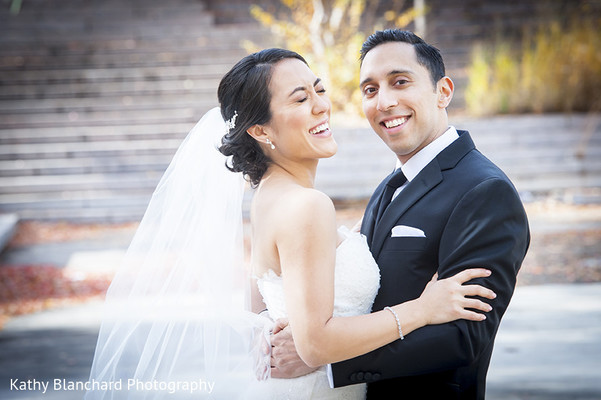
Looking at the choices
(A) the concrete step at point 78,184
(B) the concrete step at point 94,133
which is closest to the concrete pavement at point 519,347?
(A) the concrete step at point 78,184

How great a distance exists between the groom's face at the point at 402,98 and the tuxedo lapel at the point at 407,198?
8.1 inches

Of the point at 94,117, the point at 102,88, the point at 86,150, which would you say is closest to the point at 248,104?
the point at 86,150

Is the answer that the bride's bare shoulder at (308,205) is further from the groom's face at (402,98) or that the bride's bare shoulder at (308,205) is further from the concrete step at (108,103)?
the concrete step at (108,103)

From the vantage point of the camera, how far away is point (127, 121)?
12.9 metres

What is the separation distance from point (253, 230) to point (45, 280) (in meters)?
6.08

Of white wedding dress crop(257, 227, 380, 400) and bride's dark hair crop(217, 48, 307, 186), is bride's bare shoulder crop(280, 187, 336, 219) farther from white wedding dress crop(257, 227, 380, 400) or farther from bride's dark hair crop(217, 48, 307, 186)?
bride's dark hair crop(217, 48, 307, 186)

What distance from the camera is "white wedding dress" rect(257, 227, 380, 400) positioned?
2504 mm

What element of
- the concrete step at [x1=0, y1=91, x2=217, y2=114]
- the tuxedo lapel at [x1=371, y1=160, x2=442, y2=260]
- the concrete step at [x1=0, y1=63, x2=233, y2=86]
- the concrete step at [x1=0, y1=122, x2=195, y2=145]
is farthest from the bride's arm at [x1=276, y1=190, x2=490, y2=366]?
the concrete step at [x1=0, y1=63, x2=233, y2=86]

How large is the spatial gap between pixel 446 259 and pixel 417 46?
0.90m

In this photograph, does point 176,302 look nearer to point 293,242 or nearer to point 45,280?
point 293,242

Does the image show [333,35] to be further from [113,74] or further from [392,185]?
[392,185]

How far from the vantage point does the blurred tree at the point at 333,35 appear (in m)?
12.5

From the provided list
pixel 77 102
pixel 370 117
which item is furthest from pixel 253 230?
pixel 77 102

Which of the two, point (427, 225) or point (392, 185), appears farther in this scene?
point (392, 185)
